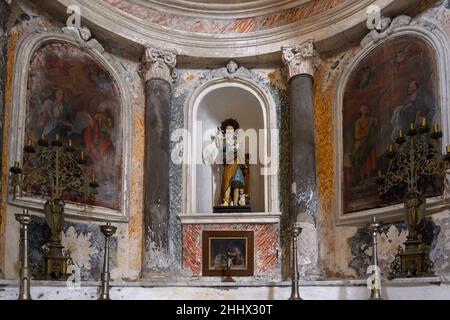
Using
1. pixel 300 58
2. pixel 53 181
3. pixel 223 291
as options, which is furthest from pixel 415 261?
pixel 53 181

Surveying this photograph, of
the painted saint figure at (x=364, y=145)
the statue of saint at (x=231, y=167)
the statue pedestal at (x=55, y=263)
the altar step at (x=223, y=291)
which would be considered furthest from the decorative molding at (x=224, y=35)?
the altar step at (x=223, y=291)

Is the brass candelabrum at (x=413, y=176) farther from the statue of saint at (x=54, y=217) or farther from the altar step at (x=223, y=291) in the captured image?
the statue of saint at (x=54, y=217)

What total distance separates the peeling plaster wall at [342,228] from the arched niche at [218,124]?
0.85 meters

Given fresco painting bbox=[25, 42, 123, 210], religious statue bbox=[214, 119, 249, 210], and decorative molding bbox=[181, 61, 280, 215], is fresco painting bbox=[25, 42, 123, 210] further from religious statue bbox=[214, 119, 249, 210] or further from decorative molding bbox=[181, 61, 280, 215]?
religious statue bbox=[214, 119, 249, 210]

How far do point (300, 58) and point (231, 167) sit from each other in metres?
2.34

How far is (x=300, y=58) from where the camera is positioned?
1025cm

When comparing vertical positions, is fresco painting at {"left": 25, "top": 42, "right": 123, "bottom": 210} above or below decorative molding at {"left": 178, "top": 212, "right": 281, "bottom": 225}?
above

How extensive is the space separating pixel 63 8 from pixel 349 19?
472 centimetres

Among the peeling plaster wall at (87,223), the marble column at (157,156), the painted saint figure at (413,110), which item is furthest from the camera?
the marble column at (157,156)

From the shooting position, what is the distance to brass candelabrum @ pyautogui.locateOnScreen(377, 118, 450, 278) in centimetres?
771

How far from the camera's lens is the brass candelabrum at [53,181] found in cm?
808

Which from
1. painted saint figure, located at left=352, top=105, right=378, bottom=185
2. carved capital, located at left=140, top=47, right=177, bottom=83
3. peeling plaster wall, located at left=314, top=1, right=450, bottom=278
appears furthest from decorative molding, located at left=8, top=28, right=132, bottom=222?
painted saint figure, located at left=352, top=105, right=378, bottom=185

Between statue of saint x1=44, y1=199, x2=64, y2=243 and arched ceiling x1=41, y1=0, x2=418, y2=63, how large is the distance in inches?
129
